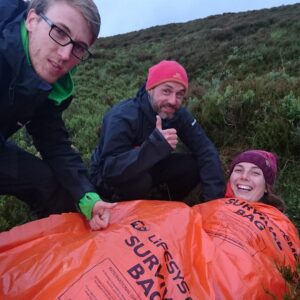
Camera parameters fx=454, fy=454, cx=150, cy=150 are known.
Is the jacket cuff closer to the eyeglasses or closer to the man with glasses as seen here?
the man with glasses

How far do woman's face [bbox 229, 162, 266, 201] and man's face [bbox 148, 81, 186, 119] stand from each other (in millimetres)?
711

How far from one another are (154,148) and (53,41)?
50.4 inches

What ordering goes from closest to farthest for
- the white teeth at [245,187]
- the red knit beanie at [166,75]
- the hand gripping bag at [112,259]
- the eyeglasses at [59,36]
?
the hand gripping bag at [112,259]
the eyeglasses at [59,36]
the white teeth at [245,187]
the red knit beanie at [166,75]

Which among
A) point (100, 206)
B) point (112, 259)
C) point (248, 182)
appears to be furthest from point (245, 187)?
point (112, 259)

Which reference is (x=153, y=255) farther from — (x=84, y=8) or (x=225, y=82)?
(x=225, y=82)

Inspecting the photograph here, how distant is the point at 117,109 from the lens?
3.71 m

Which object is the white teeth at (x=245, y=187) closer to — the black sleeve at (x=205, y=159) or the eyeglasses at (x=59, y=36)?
the black sleeve at (x=205, y=159)

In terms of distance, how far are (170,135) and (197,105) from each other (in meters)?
2.96

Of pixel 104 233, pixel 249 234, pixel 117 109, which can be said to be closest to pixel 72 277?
pixel 104 233

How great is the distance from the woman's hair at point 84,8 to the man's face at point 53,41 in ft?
0.06

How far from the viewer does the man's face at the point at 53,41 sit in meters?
2.22

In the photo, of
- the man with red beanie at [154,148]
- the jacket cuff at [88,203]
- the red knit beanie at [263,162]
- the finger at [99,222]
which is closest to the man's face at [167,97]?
the man with red beanie at [154,148]

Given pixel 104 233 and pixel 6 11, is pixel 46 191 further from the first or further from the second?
pixel 6 11

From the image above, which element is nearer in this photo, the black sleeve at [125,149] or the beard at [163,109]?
the black sleeve at [125,149]
